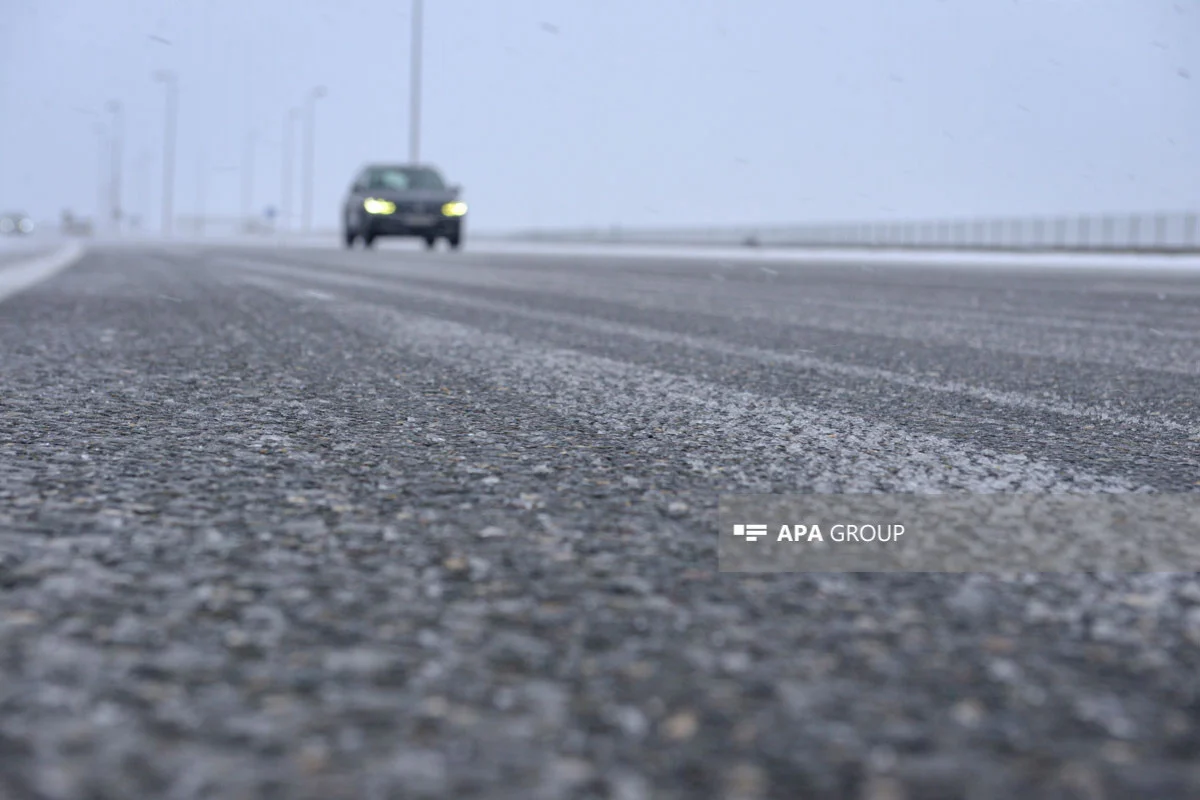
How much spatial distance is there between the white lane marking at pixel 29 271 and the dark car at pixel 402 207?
11.7 m

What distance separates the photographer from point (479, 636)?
7.79ft

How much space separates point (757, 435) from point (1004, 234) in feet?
125

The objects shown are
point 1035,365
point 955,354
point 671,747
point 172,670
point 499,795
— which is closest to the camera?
point 499,795

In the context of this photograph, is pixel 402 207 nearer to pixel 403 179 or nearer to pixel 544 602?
pixel 403 179

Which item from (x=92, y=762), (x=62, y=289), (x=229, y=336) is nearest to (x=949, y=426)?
(x=92, y=762)

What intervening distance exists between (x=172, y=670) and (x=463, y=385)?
13.0 ft

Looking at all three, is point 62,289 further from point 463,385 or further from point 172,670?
point 172,670

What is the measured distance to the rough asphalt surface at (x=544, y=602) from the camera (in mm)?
1845

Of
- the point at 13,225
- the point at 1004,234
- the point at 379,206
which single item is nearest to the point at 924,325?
the point at 379,206

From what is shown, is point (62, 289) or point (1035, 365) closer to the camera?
point (1035, 365)

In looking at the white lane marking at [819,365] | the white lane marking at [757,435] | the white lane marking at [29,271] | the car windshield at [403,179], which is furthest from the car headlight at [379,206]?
the white lane marking at [757,435]

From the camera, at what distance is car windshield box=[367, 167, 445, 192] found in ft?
110

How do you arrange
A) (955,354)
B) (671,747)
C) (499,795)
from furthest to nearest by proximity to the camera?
1. (955,354)
2. (671,747)
3. (499,795)

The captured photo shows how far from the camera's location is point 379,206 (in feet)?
107
